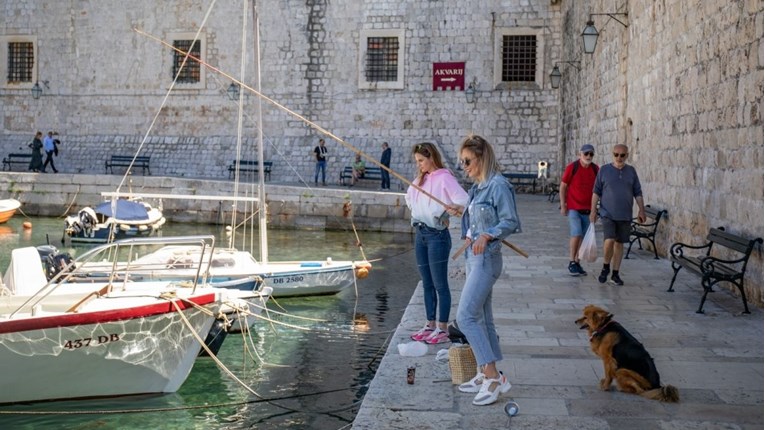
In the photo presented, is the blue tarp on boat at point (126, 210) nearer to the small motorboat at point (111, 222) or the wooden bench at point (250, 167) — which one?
the small motorboat at point (111, 222)

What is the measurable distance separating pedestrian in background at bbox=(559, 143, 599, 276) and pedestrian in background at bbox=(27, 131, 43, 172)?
70.5 ft

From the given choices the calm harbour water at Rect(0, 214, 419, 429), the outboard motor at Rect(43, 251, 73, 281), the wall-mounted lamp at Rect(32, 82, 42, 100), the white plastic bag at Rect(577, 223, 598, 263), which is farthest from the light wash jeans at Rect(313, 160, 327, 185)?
the white plastic bag at Rect(577, 223, 598, 263)

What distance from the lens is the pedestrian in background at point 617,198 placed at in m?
9.43

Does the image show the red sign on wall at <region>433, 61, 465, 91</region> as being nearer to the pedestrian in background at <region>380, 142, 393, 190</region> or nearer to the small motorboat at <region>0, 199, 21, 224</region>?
the pedestrian in background at <region>380, 142, 393, 190</region>

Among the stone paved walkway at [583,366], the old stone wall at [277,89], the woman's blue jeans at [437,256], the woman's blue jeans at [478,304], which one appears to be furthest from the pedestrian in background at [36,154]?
the woman's blue jeans at [478,304]

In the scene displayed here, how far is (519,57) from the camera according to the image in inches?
1036

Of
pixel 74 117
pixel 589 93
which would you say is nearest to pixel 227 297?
pixel 589 93

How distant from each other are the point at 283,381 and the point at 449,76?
19.2m

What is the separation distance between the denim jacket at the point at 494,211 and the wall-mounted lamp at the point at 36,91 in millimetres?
27656

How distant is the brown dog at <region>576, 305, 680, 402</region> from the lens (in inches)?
206

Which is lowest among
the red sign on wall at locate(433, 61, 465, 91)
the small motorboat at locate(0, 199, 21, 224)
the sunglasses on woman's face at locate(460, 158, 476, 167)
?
the small motorboat at locate(0, 199, 21, 224)

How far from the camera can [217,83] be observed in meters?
28.1

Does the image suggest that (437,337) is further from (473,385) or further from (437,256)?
(473,385)

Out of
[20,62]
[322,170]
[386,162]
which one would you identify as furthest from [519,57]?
[20,62]
